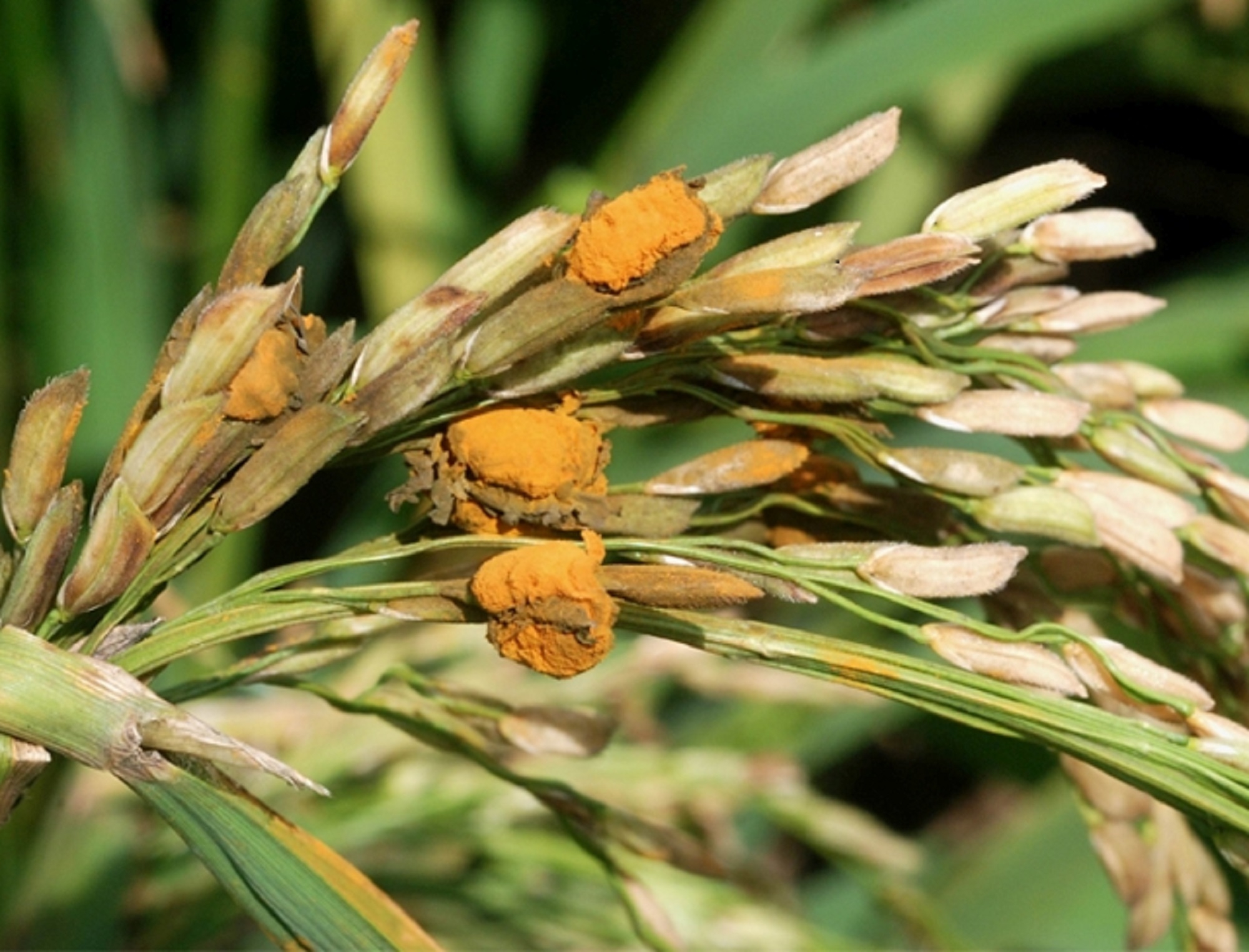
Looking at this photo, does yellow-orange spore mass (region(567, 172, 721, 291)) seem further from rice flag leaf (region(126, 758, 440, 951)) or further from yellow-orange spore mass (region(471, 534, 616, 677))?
rice flag leaf (region(126, 758, 440, 951))

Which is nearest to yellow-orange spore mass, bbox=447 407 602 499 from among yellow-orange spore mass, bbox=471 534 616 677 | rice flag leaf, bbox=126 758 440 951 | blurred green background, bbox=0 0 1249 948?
yellow-orange spore mass, bbox=471 534 616 677

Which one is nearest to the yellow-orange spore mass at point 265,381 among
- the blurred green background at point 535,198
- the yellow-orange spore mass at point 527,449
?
the yellow-orange spore mass at point 527,449

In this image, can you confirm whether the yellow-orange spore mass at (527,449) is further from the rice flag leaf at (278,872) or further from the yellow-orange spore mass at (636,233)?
the rice flag leaf at (278,872)

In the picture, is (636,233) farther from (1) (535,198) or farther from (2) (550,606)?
(1) (535,198)

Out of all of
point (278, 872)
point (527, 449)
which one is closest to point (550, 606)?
point (527, 449)

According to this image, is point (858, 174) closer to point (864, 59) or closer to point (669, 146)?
point (864, 59)
